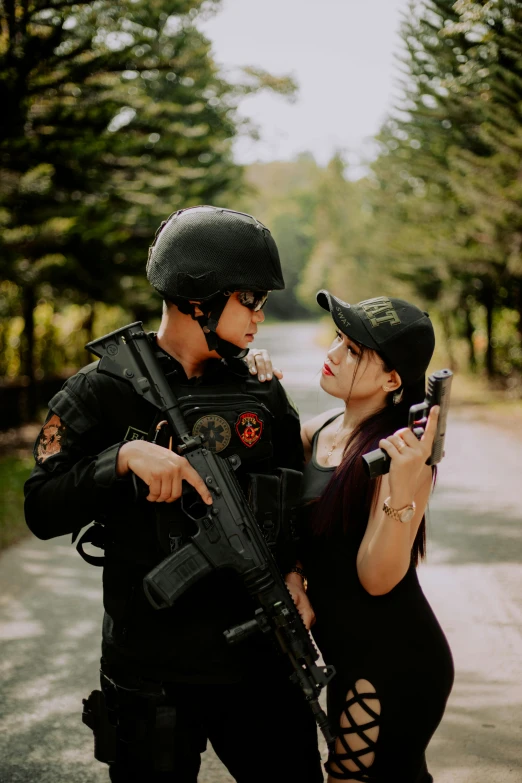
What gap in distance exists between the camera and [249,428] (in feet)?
7.69

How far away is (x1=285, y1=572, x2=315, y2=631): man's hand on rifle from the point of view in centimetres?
242

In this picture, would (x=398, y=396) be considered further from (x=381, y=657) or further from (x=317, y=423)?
(x=381, y=657)

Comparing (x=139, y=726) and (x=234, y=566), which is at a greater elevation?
(x=234, y=566)

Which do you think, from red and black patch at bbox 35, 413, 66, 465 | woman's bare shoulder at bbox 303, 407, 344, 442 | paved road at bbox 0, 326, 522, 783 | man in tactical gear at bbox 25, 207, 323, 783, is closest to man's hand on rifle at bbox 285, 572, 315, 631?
man in tactical gear at bbox 25, 207, 323, 783

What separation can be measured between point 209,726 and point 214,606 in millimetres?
332

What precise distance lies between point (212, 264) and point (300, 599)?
99cm

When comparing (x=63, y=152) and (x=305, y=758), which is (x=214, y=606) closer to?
(x=305, y=758)

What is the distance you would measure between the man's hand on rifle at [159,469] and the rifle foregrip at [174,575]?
0.46 ft

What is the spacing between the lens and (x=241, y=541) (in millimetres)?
2168

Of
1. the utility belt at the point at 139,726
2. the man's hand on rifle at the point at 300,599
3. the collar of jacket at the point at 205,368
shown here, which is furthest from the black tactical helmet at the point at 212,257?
the utility belt at the point at 139,726

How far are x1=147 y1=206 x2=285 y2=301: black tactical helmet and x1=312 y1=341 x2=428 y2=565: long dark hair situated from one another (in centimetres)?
43

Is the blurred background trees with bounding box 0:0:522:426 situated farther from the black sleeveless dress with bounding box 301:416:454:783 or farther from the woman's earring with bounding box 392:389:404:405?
the black sleeveless dress with bounding box 301:416:454:783

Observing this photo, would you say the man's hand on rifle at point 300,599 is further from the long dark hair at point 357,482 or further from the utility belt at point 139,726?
the utility belt at point 139,726

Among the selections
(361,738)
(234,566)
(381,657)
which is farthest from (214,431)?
(361,738)
